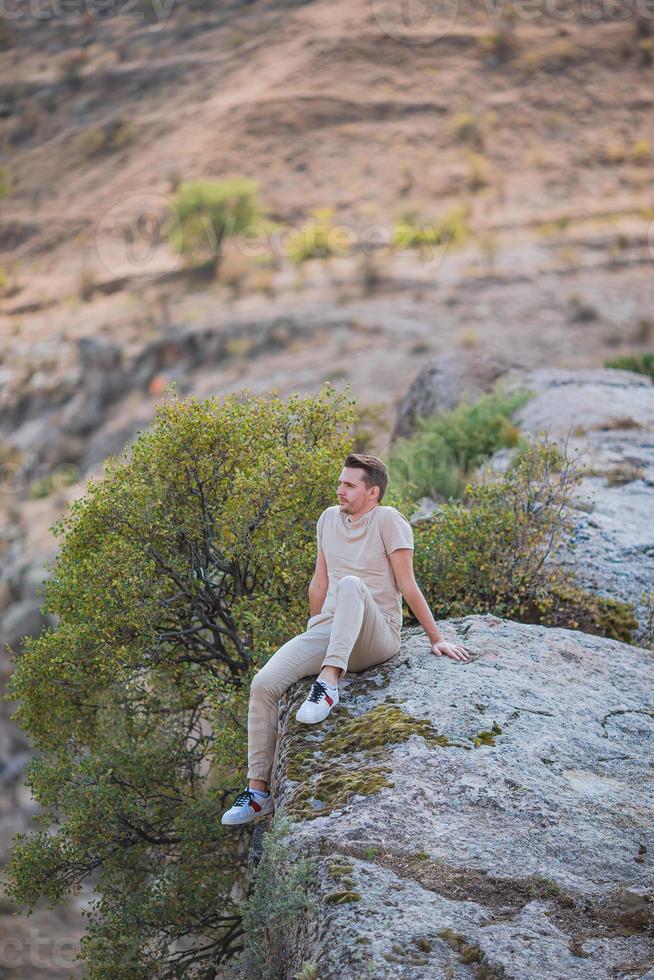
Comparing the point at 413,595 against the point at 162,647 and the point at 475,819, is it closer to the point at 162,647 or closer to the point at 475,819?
the point at 475,819

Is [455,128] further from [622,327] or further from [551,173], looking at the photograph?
[622,327]

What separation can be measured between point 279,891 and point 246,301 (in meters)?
29.3

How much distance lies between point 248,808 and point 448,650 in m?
1.31

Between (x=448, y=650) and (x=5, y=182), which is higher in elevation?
(x=448, y=650)

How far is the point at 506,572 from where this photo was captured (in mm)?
7148

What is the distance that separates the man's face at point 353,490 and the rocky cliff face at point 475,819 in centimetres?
88

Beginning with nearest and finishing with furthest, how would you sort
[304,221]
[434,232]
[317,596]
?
[317,596]
[434,232]
[304,221]

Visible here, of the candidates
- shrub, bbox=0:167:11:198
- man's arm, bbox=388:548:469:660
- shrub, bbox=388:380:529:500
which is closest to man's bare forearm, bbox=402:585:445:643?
man's arm, bbox=388:548:469:660

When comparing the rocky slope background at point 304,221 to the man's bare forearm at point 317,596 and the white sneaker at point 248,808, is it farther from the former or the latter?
the white sneaker at point 248,808

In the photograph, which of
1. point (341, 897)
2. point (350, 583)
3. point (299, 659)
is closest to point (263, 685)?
point (299, 659)

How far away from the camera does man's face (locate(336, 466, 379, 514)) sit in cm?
514

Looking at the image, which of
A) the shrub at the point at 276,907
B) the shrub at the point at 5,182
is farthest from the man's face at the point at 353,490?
the shrub at the point at 5,182

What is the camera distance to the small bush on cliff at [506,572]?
7059 mm

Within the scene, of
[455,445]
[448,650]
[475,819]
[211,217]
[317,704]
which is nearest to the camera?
[475,819]
